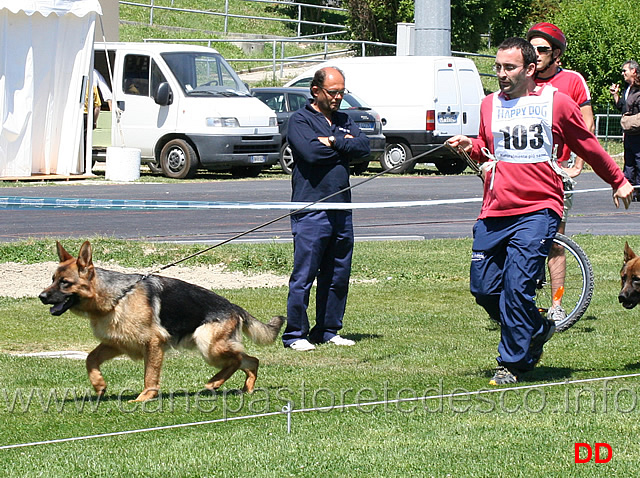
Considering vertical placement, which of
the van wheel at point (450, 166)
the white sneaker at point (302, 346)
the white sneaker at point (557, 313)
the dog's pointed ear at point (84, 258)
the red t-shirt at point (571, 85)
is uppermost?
the red t-shirt at point (571, 85)

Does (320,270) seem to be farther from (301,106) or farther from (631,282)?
(301,106)

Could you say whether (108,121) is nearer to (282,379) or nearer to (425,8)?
(425,8)

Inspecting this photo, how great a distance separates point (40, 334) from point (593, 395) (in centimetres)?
463

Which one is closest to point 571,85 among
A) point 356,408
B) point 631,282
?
point 631,282

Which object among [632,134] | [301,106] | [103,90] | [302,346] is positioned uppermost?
[103,90]

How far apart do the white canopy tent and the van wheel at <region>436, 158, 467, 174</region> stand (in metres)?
10.0

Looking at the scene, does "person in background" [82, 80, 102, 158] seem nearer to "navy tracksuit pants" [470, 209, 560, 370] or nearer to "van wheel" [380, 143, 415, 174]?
"van wheel" [380, 143, 415, 174]

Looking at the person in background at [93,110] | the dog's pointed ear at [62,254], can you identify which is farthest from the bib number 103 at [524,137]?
the person in background at [93,110]

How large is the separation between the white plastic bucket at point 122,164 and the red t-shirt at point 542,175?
16045mm

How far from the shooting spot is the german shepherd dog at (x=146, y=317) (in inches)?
238

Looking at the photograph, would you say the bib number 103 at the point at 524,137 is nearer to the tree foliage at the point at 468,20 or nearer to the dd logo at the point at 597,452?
the dd logo at the point at 597,452

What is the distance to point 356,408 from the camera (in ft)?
18.8

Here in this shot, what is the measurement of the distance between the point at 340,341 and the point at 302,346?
0.32m

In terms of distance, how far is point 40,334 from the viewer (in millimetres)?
8547
